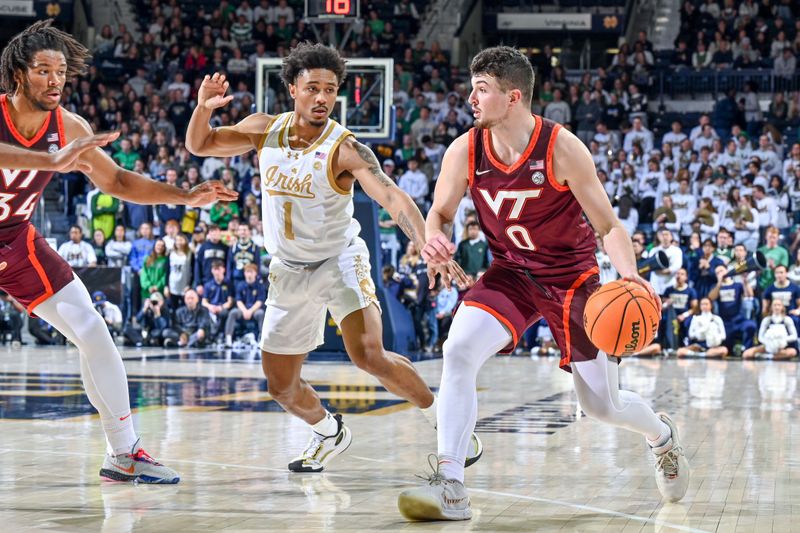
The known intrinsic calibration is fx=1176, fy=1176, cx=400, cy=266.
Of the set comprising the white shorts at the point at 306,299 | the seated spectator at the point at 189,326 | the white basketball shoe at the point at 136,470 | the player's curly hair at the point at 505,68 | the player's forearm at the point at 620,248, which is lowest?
the seated spectator at the point at 189,326

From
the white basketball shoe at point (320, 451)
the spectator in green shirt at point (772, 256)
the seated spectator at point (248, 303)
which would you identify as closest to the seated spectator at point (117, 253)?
the seated spectator at point (248, 303)

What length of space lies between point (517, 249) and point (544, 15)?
85.1ft

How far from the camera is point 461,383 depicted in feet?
16.7

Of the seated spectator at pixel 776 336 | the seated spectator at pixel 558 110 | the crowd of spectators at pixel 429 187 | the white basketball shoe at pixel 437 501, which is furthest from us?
the seated spectator at pixel 558 110

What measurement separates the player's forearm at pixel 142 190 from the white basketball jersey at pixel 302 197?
0.56 metres

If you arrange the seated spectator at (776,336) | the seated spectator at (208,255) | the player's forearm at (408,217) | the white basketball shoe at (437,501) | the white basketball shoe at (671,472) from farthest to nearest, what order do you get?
1. the seated spectator at (208,255)
2. the seated spectator at (776,336)
3. the player's forearm at (408,217)
4. the white basketball shoe at (671,472)
5. the white basketball shoe at (437,501)

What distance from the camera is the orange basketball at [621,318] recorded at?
4938 mm

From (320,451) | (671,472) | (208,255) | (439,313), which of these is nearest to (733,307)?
(439,313)

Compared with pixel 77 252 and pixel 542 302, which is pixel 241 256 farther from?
pixel 542 302

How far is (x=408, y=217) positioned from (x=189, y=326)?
1286 cm

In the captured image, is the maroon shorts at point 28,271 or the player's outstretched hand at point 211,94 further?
the player's outstretched hand at point 211,94

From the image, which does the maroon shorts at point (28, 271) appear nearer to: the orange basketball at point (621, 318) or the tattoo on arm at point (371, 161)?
the tattoo on arm at point (371, 161)

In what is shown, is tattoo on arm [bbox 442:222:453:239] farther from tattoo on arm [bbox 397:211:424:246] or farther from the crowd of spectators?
the crowd of spectators

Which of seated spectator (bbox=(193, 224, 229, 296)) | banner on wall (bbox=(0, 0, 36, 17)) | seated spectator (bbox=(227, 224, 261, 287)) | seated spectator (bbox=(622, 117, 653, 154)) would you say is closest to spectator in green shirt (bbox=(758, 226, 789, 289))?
seated spectator (bbox=(622, 117, 653, 154))
